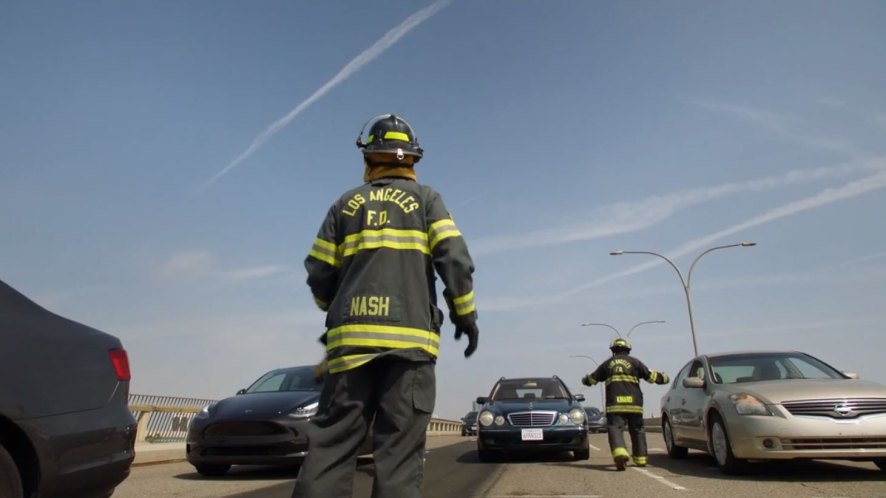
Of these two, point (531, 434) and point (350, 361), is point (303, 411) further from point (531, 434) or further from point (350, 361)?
point (350, 361)

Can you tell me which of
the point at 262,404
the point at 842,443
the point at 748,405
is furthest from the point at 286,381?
the point at 842,443

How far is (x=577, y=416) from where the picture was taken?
36.2ft

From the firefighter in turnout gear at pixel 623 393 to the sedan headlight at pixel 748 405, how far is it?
1.63 meters

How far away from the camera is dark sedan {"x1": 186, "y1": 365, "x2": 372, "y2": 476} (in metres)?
7.56

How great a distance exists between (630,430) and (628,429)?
40 millimetres

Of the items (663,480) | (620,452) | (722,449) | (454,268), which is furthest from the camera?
(620,452)

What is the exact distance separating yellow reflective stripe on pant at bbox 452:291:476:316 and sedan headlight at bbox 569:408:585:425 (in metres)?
8.32

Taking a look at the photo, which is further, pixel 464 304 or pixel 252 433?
pixel 252 433

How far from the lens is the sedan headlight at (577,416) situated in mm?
10914

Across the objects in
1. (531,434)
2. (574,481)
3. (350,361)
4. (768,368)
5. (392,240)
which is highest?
(768,368)

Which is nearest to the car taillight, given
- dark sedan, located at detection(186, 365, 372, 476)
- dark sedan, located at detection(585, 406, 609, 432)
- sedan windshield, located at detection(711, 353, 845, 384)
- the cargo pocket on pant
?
the cargo pocket on pant

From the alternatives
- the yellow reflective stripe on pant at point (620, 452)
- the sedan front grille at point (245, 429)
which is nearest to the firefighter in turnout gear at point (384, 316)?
the sedan front grille at point (245, 429)

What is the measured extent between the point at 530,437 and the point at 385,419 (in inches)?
324

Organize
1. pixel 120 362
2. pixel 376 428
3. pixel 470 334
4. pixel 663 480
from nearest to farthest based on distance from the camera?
pixel 376 428
pixel 470 334
pixel 120 362
pixel 663 480
